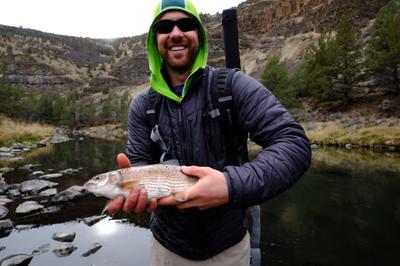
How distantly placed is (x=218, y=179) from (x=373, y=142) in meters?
27.3

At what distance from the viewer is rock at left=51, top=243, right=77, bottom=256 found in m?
7.71

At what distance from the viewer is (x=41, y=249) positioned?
7.94m

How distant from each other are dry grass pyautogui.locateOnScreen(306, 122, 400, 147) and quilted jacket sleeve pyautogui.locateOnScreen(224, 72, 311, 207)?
25.9 metres

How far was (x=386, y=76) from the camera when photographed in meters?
38.7

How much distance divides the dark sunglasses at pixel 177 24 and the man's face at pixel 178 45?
23mm

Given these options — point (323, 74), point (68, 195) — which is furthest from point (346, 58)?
point (68, 195)

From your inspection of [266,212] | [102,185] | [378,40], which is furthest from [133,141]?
[378,40]

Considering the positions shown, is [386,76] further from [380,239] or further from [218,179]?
[218,179]

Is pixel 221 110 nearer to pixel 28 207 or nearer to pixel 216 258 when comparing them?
pixel 216 258

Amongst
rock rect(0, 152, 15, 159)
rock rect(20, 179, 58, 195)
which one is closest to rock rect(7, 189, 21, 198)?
rock rect(20, 179, 58, 195)

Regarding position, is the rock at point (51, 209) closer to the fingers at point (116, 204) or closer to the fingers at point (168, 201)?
the fingers at point (116, 204)

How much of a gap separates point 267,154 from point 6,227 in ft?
31.9

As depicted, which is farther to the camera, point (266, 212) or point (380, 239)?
point (266, 212)

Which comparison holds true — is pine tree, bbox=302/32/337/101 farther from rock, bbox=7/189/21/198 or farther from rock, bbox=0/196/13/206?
rock, bbox=0/196/13/206
